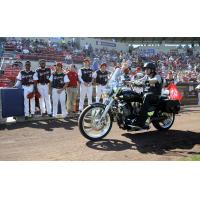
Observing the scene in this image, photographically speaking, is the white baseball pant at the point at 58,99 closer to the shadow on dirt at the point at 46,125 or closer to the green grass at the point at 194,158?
the shadow on dirt at the point at 46,125

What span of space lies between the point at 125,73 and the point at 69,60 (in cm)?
1297

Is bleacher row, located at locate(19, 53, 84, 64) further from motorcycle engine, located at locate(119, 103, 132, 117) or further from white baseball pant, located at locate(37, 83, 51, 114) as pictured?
motorcycle engine, located at locate(119, 103, 132, 117)

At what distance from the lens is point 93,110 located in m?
6.91

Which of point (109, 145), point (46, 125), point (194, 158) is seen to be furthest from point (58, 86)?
point (194, 158)

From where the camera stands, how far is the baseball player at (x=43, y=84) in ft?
34.7

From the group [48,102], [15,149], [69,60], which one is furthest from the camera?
[69,60]

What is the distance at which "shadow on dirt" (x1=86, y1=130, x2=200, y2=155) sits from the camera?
6.46 m

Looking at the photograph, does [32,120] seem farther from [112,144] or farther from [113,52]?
[113,52]

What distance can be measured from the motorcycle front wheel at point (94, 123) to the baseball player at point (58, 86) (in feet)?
12.5

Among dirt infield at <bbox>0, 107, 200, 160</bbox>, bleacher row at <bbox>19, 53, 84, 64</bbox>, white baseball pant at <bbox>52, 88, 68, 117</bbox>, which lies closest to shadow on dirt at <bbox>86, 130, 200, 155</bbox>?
dirt infield at <bbox>0, 107, 200, 160</bbox>

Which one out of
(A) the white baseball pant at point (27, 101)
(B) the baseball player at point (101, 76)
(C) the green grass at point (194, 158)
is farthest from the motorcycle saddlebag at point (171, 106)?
(A) the white baseball pant at point (27, 101)

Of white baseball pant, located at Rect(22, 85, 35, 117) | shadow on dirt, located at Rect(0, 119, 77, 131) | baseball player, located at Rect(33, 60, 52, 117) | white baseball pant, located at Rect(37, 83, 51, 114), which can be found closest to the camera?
shadow on dirt, located at Rect(0, 119, 77, 131)

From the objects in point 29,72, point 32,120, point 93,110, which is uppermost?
point 29,72
